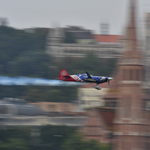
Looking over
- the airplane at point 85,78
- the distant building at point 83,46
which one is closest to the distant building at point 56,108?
the airplane at point 85,78

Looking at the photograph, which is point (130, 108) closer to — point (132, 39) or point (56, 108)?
point (132, 39)

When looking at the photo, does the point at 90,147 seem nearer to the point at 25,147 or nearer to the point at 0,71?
the point at 25,147

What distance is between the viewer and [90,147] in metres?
75.1

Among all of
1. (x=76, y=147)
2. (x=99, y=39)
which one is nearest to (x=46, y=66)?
(x=99, y=39)

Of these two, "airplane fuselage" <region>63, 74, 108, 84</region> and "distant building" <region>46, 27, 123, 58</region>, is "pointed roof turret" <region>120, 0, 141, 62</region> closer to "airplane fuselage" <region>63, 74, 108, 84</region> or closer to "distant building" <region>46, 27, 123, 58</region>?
"airplane fuselage" <region>63, 74, 108, 84</region>

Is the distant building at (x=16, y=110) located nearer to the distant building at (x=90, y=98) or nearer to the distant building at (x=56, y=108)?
the distant building at (x=56, y=108)

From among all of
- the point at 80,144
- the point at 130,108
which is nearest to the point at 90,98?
the point at 80,144

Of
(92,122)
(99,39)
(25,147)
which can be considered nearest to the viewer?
(92,122)

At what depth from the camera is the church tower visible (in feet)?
241

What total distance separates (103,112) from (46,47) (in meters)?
99.7

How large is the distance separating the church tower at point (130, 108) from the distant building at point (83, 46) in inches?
3174

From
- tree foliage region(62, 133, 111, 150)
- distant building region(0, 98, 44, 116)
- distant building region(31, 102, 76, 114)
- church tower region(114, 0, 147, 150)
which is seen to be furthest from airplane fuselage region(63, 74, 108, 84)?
distant building region(31, 102, 76, 114)

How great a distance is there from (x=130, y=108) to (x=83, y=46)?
301 feet

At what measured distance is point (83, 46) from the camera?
16500 centimetres
